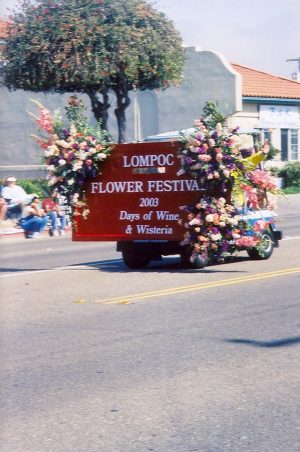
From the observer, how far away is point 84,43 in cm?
2983

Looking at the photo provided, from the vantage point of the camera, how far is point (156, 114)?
4334 cm

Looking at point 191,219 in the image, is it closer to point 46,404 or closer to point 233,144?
point 233,144

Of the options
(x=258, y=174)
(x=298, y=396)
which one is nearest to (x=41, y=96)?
(x=258, y=174)

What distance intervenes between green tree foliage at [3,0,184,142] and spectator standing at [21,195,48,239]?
6.52m

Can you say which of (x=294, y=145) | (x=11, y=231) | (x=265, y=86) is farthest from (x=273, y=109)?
(x=11, y=231)

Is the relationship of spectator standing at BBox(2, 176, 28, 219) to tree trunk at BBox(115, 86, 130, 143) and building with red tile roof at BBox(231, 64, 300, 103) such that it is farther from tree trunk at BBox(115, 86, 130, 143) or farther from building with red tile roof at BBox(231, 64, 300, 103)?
building with red tile roof at BBox(231, 64, 300, 103)

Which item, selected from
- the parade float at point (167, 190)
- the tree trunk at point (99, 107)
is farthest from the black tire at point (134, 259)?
the tree trunk at point (99, 107)

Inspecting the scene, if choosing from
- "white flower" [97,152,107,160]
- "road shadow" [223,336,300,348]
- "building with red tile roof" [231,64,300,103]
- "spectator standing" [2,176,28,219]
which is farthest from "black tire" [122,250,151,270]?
"building with red tile roof" [231,64,300,103]

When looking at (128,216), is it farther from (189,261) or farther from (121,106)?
(121,106)

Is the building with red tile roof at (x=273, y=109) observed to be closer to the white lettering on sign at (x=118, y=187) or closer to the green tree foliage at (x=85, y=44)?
the green tree foliage at (x=85, y=44)

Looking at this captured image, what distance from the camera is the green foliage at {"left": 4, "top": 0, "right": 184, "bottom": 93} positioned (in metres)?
29.8

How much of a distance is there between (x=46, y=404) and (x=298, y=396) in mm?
1908

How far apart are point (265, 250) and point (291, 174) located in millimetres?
26171

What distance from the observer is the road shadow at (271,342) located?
955 centimetres
